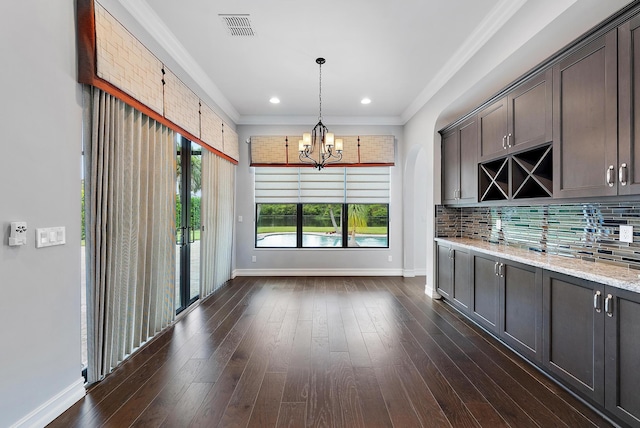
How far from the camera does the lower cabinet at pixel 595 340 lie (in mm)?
1691

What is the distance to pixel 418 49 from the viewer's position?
3.35 m

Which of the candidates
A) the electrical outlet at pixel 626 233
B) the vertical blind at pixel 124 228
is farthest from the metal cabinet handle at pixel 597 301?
the vertical blind at pixel 124 228

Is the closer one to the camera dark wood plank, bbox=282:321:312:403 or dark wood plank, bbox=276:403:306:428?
dark wood plank, bbox=276:403:306:428

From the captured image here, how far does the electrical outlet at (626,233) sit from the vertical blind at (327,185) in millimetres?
3844

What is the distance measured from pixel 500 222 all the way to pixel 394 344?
6.66ft

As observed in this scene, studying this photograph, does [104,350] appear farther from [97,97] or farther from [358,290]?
[358,290]

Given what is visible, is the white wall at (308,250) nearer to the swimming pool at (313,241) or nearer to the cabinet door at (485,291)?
the swimming pool at (313,241)

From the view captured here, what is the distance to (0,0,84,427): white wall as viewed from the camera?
1604 millimetres

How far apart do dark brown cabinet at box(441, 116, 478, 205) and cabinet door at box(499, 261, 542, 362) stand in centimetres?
119

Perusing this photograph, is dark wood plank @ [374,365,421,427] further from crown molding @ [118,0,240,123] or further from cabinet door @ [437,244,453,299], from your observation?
crown molding @ [118,0,240,123]

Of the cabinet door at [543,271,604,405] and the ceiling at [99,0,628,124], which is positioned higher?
the ceiling at [99,0,628,124]

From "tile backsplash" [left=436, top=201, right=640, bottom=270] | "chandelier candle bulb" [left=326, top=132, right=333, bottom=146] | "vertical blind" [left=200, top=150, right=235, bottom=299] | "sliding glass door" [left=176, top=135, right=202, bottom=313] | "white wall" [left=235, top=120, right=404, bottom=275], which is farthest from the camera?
"white wall" [left=235, top=120, right=404, bottom=275]

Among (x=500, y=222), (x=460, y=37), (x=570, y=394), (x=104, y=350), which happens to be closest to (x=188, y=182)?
(x=104, y=350)

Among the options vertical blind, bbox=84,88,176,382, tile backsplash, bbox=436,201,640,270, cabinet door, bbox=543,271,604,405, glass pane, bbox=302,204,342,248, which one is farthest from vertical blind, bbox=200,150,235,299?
cabinet door, bbox=543,271,604,405
